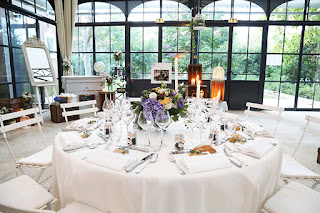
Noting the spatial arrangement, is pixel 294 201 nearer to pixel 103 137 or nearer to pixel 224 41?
pixel 103 137

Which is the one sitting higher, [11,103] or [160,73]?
[160,73]

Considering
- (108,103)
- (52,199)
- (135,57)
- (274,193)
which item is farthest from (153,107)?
(135,57)

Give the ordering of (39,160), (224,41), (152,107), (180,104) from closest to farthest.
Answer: (152,107)
(180,104)
(39,160)
(224,41)

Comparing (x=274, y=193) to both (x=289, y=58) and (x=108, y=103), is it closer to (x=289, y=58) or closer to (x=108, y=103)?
(x=108, y=103)

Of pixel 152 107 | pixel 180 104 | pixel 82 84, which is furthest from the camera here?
pixel 82 84

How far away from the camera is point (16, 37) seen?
541 centimetres

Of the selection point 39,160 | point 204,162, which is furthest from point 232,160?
point 39,160

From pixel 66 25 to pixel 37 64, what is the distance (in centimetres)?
219

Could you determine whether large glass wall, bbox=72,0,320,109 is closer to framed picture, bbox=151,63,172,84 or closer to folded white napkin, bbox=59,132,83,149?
framed picture, bbox=151,63,172,84

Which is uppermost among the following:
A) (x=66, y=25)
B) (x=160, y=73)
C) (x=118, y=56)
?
(x=66, y=25)

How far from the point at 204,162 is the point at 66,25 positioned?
7.01 meters

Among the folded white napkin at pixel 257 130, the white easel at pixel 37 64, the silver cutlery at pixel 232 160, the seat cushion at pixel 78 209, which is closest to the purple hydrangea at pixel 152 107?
the silver cutlery at pixel 232 160

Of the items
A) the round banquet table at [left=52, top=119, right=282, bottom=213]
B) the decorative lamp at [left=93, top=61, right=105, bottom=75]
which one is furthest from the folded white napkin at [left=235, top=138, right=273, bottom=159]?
the decorative lamp at [left=93, top=61, right=105, bottom=75]

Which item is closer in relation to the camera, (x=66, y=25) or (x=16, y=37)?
(x=16, y=37)
